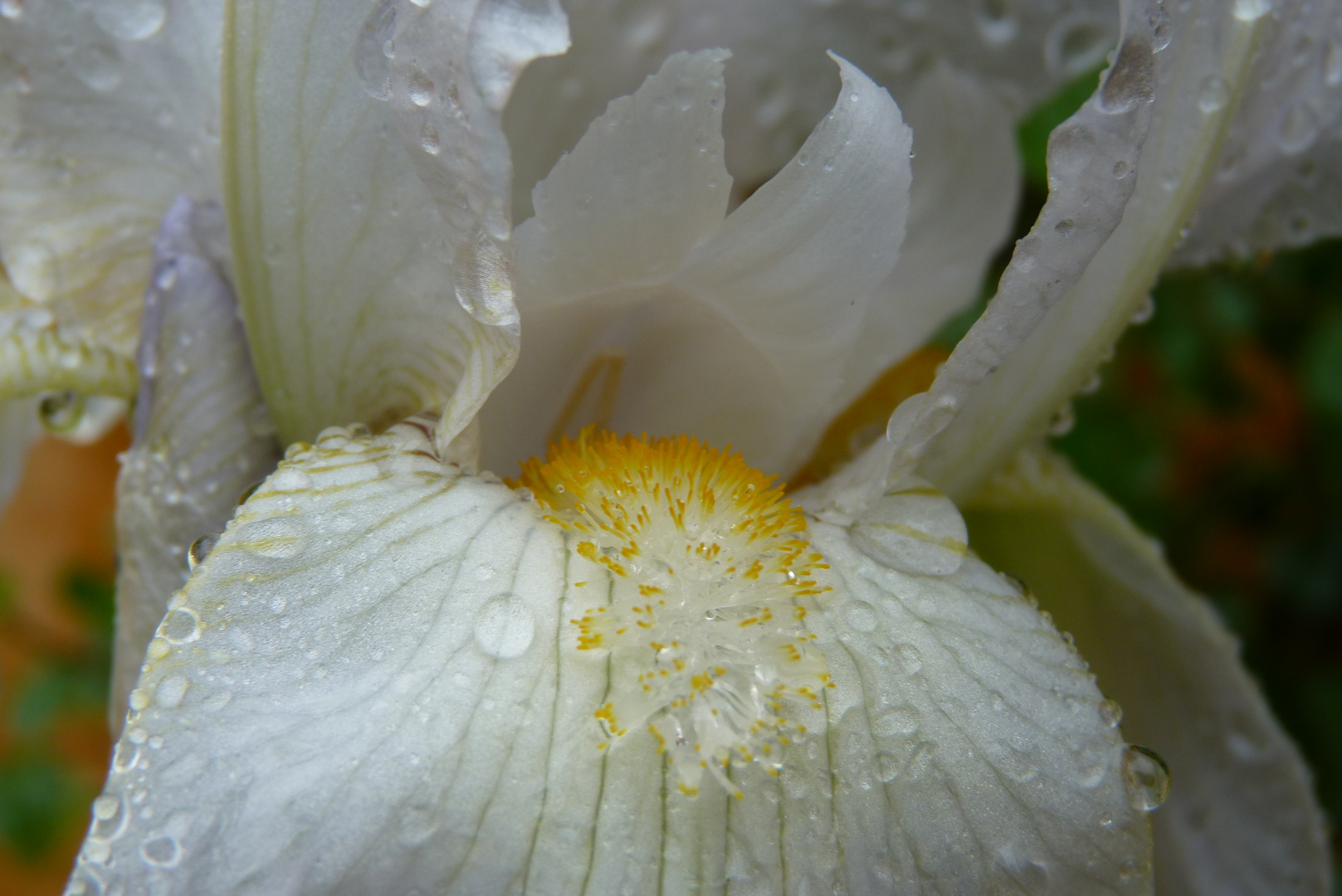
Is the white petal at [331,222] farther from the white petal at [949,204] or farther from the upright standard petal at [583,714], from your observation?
the white petal at [949,204]

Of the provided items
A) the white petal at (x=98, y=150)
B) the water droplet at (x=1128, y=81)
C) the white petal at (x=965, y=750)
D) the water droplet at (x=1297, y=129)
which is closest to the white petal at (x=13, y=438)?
the white petal at (x=98, y=150)

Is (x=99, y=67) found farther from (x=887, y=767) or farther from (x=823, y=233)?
(x=887, y=767)

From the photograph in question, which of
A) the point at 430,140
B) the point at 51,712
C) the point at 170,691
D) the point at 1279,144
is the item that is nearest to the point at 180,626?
the point at 170,691

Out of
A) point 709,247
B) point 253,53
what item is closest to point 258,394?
point 253,53

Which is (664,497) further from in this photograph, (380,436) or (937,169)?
(937,169)

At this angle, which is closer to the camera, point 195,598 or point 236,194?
point 195,598

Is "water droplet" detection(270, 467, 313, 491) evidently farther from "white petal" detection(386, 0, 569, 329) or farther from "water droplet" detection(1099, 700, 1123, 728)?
"water droplet" detection(1099, 700, 1123, 728)

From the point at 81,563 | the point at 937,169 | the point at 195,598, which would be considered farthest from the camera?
the point at 81,563
